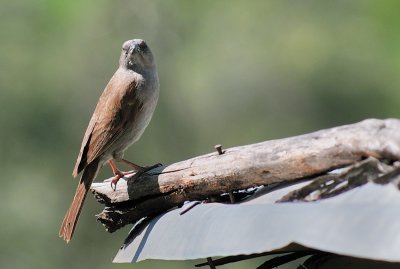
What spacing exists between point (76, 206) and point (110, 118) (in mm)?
615

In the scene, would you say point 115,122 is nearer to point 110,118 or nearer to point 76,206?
point 110,118

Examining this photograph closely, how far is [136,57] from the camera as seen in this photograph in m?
Result: 6.73

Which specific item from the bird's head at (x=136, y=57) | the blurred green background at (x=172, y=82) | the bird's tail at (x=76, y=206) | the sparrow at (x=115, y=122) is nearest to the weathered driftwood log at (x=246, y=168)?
the bird's tail at (x=76, y=206)

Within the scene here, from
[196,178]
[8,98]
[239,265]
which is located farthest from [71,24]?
[196,178]

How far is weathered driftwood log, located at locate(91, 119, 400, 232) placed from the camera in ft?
11.5

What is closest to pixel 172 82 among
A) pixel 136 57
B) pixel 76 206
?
pixel 136 57

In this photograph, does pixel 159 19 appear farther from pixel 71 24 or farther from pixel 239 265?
pixel 239 265

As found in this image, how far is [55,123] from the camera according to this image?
15969 mm

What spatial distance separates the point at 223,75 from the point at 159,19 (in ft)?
8.50

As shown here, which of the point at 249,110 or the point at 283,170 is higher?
Result: the point at 283,170

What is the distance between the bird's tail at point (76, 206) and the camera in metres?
5.80

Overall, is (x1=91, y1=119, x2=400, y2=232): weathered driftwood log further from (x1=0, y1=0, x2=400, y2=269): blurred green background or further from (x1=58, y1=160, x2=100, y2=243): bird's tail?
(x1=0, y1=0, x2=400, y2=269): blurred green background

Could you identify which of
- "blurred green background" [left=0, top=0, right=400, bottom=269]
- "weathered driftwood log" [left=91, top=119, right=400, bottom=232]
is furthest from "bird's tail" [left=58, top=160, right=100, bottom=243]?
"blurred green background" [left=0, top=0, right=400, bottom=269]

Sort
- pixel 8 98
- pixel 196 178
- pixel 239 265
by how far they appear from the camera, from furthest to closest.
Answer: pixel 8 98 < pixel 239 265 < pixel 196 178
